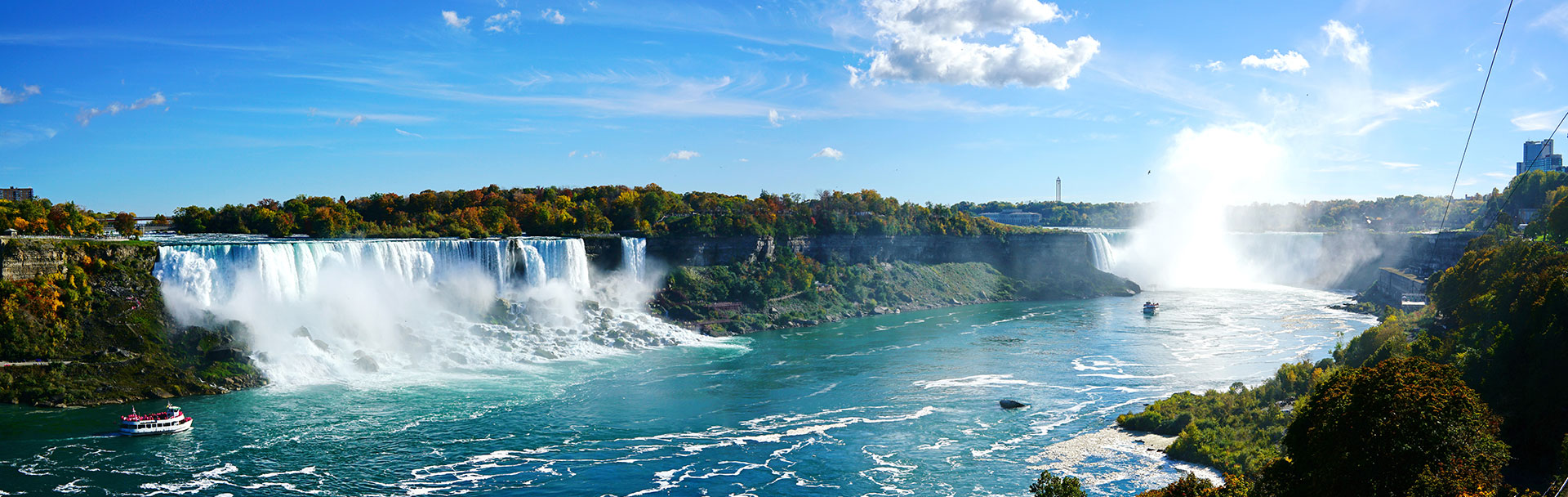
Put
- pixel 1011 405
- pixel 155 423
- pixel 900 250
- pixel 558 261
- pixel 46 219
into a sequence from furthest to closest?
pixel 900 250
pixel 558 261
pixel 46 219
pixel 1011 405
pixel 155 423

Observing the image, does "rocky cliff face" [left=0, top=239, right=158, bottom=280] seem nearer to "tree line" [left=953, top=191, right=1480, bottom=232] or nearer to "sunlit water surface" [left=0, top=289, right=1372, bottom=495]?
"sunlit water surface" [left=0, top=289, right=1372, bottom=495]

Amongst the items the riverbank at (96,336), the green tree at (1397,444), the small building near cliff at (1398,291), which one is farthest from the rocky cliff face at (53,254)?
the small building near cliff at (1398,291)

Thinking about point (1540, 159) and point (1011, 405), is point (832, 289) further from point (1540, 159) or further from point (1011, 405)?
point (1540, 159)

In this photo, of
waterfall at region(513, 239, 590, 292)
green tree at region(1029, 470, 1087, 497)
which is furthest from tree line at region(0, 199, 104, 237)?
green tree at region(1029, 470, 1087, 497)

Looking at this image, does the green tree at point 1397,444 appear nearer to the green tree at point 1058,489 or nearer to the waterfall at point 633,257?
the green tree at point 1058,489

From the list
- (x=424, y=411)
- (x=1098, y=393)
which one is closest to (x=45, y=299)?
A: (x=424, y=411)

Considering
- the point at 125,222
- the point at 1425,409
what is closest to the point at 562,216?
the point at 125,222
